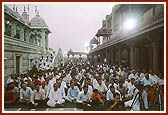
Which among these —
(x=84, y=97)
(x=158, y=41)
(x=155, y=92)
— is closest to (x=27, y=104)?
(x=84, y=97)

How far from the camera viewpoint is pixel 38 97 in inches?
213

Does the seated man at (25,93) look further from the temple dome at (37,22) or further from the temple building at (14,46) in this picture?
the temple dome at (37,22)

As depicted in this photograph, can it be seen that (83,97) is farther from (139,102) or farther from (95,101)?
(139,102)

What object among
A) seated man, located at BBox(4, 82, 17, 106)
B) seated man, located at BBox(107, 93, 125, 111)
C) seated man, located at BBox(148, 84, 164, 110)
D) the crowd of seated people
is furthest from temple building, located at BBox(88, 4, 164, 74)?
seated man, located at BBox(4, 82, 17, 106)

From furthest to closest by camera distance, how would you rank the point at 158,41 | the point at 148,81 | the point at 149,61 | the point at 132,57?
the point at 149,61 < the point at 132,57 < the point at 158,41 < the point at 148,81

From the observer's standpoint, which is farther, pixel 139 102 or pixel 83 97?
pixel 83 97

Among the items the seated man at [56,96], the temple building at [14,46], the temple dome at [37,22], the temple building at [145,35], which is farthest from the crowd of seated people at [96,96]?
the temple dome at [37,22]

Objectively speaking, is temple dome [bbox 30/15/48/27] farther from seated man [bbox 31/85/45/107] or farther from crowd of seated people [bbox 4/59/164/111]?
seated man [bbox 31/85/45/107]

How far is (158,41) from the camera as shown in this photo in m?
6.75

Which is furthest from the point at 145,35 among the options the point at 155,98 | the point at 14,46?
the point at 14,46

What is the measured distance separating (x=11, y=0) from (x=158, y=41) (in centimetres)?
609

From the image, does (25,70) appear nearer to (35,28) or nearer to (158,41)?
(35,28)

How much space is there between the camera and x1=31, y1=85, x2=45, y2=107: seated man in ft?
17.4

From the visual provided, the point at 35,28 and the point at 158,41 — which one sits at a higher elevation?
the point at 35,28
